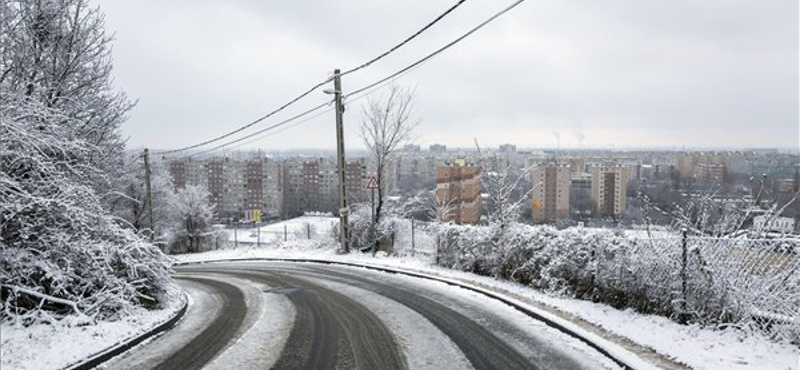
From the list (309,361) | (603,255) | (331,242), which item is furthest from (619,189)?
(309,361)

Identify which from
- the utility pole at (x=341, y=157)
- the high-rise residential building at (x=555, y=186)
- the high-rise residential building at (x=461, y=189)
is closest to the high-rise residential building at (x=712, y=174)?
the utility pole at (x=341, y=157)

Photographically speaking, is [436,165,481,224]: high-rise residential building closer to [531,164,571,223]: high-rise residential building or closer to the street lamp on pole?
the street lamp on pole

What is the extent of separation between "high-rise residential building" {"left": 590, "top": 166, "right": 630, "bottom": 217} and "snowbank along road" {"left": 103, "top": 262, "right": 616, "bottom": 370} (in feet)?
194

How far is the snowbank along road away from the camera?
6.96 meters

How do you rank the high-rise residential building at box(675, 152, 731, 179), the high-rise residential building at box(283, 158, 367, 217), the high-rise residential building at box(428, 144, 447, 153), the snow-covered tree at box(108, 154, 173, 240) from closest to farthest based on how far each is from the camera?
the high-rise residential building at box(675, 152, 731, 179)
the snow-covered tree at box(108, 154, 173, 240)
the high-rise residential building at box(428, 144, 447, 153)
the high-rise residential building at box(283, 158, 367, 217)

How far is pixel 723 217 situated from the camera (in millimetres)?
8656

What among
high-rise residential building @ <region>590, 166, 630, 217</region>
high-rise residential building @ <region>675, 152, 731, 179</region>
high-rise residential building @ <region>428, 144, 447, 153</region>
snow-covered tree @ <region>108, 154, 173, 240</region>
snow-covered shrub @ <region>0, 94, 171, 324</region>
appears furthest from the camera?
high-rise residential building @ <region>428, 144, 447, 153</region>

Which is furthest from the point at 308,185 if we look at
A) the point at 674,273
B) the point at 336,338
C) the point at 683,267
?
the point at 683,267

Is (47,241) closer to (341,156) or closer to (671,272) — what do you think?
(671,272)

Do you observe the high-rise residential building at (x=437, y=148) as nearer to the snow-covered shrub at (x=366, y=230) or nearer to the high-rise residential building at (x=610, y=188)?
the high-rise residential building at (x=610, y=188)

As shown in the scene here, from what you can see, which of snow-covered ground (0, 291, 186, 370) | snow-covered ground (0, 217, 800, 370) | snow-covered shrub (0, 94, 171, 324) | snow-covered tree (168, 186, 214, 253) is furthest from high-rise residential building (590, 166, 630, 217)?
snow-covered ground (0, 291, 186, 370)

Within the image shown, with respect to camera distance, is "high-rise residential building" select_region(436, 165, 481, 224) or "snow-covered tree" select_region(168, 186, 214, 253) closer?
"high-rise residential building" select_region(436, 165, 481, 224)

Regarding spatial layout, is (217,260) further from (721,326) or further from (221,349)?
(721,326)

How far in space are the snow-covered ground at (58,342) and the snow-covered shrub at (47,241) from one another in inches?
11.6
